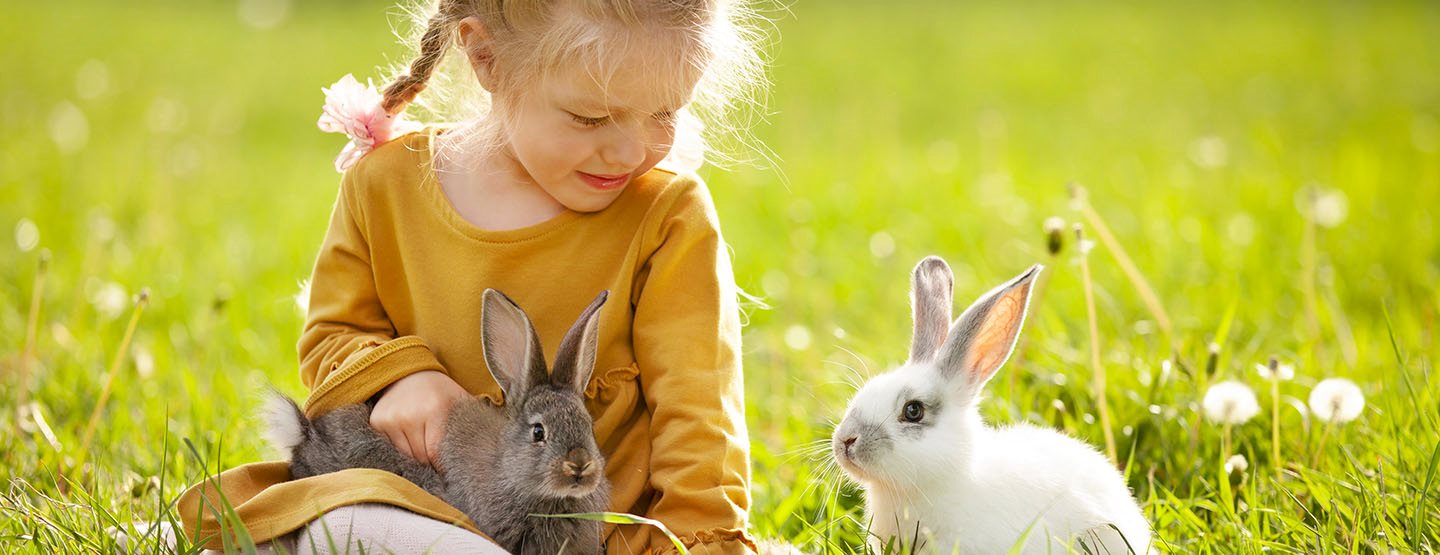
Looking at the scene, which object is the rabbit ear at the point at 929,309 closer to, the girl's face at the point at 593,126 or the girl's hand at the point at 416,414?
the girl's face at the point at 593,126

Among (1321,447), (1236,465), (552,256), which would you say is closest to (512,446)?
(552,256)

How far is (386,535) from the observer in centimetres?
285

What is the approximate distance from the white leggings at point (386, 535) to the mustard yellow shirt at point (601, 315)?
1.03ft

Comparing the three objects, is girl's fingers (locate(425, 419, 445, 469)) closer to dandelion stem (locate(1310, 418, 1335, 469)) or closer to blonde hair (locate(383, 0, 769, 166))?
blonde hair (locate(383, 0, 769, 166))

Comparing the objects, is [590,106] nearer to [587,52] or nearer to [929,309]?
[587,52]

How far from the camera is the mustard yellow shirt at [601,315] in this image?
3164 mm

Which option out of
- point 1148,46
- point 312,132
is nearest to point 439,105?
point 312,132

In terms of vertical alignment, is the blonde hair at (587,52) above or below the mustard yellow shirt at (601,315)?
above

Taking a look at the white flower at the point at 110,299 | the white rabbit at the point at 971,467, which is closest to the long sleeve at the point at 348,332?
the white rabbit at the point at 971,467

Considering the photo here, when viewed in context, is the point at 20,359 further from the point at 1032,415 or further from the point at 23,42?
the point at 23,42

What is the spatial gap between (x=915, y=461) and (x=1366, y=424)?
1359 millimetres

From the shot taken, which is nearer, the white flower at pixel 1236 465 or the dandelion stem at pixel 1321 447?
the white flower at pixel 1236 465

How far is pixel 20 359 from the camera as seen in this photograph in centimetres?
441

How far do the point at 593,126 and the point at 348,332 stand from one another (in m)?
0.86
